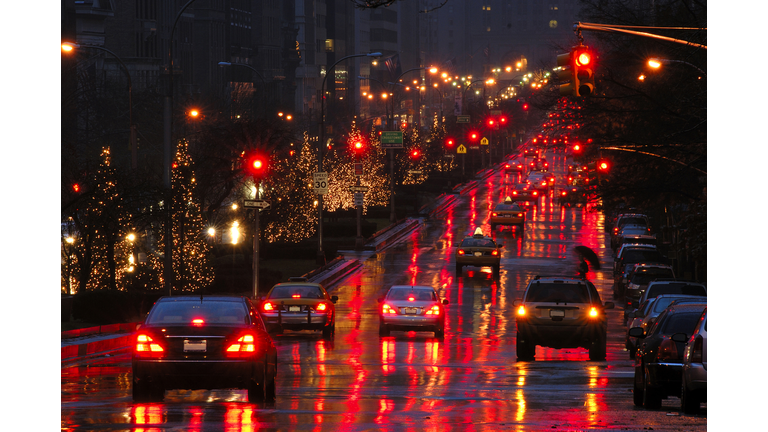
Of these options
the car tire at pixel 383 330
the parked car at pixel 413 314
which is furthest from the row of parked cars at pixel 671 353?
the car tire at pixel 383 330

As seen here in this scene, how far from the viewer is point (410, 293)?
30.3 metres

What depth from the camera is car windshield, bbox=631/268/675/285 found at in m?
37.4

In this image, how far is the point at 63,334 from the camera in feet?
87.4

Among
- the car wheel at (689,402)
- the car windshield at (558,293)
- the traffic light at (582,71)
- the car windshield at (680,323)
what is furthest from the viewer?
the car windshield at (558,293)

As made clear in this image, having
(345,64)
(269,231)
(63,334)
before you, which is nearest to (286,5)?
(345,64)

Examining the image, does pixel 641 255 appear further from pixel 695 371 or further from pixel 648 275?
pixel 695 371

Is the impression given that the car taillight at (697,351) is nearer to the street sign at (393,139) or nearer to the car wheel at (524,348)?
the car wheel at (524,348)

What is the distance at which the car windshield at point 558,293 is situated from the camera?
80.5 ft

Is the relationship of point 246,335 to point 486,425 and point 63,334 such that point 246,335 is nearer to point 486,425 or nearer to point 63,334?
point 486,425

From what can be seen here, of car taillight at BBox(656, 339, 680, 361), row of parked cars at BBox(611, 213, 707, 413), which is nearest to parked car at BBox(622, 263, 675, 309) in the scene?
row of parked cars at BBox(611, 213, 707, 413)

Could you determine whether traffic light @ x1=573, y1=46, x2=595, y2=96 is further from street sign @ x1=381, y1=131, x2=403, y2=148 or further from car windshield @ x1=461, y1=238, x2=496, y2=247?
street sign @ x1=381, y1=131, x2=403, y2=148

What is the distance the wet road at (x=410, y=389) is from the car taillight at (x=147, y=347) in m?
0.70

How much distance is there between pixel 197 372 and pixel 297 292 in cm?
1456

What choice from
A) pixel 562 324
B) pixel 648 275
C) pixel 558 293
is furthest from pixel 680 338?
pixel 648 275
